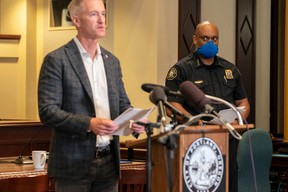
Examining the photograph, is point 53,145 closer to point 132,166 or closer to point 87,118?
point 87,118

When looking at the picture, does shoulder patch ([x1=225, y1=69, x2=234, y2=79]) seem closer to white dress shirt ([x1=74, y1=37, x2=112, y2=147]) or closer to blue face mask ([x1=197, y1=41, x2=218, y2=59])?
blue face mask ([x1=197, y1=41, x2=218, y2=59])

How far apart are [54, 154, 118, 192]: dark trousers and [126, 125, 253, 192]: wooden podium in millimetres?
279

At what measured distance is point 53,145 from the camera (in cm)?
292

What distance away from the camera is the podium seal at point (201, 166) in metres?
2.61

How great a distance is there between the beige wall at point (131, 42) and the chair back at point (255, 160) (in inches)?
71.7

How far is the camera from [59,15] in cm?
781

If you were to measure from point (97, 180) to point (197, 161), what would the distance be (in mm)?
547

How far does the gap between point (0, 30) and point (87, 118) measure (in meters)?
6.30

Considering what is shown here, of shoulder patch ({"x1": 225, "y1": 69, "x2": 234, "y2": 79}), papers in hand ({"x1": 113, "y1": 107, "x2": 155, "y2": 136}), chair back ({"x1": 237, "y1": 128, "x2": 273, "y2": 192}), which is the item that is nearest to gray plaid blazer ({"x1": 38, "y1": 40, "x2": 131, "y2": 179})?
papers in hand ({"x1": 113, "y1": 107, "x2": 155, "y2": 136})

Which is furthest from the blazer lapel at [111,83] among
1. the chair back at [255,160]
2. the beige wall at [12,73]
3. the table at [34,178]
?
the beige wall at [12,73]

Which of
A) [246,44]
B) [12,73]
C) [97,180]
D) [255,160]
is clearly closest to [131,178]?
[97,180]

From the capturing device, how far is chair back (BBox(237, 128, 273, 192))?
15.5 ft

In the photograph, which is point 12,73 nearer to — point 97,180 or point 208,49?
point 208,49

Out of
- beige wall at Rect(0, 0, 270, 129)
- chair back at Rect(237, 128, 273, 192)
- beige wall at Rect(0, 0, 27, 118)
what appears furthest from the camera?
beige wall at Rect(0, 0, 27, 118)
